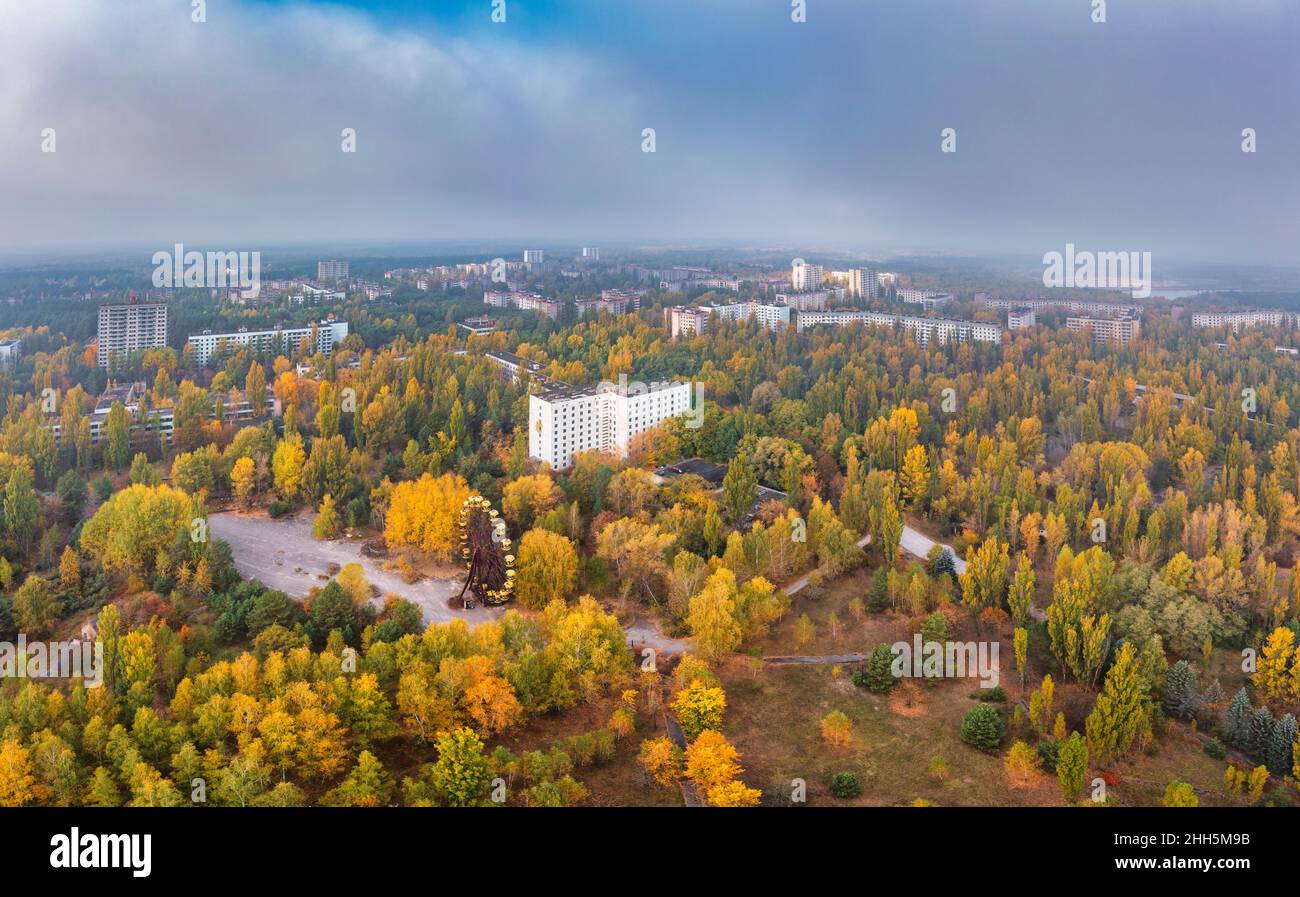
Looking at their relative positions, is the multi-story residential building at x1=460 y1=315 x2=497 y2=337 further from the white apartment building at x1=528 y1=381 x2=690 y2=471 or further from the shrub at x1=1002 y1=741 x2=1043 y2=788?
the shrub at x1=1002 y1=741 x2=1043 y2=788

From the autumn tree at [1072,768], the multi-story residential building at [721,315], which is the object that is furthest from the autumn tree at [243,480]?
the multi-story residential building at [721,315]

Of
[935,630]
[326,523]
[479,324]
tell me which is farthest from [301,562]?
[479,324]

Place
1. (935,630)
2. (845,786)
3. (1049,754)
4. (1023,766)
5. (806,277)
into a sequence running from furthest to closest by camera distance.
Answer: (806,277) < (935,630) < (1049,754) < (1023,766) < (845,786)

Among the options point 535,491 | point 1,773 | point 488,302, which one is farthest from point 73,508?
point 488,302

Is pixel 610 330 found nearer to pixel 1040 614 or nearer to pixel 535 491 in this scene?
pixel 535 491

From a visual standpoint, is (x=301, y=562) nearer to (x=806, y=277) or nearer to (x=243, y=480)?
(x=243, y=480)

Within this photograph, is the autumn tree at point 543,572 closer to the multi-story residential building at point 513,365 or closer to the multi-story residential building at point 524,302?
the multi-story residential building at point 513,365

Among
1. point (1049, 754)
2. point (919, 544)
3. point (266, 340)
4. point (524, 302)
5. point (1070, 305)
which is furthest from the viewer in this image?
point (1070, 305)

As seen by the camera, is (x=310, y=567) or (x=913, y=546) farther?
(x=913, y=546)
